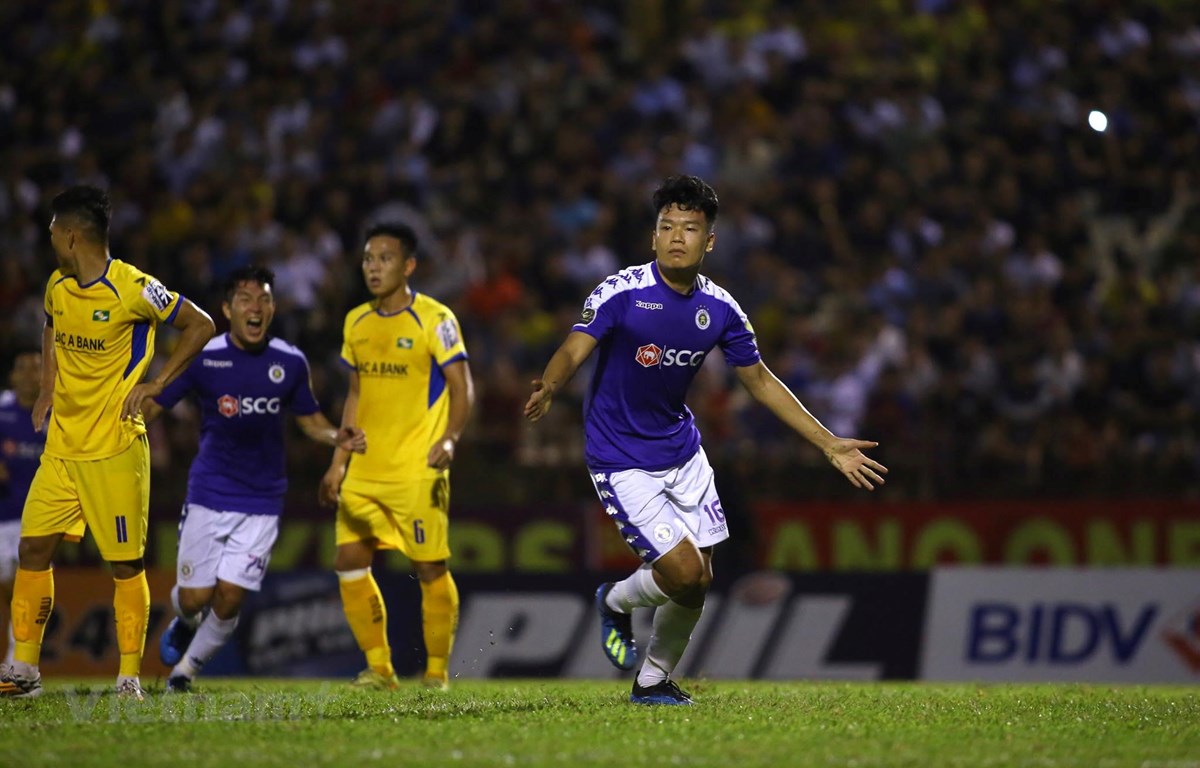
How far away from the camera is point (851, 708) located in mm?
8484

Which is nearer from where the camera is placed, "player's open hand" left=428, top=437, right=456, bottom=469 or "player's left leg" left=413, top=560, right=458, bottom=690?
"player's open hand" left=428, top=437, right=456, bottom=469

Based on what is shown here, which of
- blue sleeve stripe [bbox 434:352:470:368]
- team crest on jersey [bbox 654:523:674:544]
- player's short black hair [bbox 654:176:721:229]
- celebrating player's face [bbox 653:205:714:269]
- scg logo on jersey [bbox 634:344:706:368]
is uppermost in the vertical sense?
player's short black hair [bbox 654:176:721:229]

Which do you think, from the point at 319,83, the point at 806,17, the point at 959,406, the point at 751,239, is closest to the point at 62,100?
the point at 319,83

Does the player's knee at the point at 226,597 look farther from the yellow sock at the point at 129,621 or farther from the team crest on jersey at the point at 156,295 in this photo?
the team crest on jersey at the point at 156,295

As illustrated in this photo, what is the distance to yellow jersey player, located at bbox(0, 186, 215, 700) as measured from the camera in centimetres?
880

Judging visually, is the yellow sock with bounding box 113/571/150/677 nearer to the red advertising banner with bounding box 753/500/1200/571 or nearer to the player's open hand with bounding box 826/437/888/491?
the player's open hand with bounding box 826/437/888/491

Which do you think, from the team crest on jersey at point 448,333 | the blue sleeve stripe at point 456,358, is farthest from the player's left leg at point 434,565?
the team crest on jersey at point 448,333

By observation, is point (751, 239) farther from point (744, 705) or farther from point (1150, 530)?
point (744, 705)

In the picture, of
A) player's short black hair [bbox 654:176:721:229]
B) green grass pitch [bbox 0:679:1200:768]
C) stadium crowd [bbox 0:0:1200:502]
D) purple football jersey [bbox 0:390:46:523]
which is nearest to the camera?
green grass pitch [bbox 0:679:1200:768]

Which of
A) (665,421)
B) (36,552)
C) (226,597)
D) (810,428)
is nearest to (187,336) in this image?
(36,552)

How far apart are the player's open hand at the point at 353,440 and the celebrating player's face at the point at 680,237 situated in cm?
268

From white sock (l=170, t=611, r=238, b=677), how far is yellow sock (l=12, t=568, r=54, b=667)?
158 centimetres

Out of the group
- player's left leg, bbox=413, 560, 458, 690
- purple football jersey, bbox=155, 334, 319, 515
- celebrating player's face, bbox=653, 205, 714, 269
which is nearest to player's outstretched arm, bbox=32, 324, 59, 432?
purple football jersey, bbox=155, 334, 319, 515

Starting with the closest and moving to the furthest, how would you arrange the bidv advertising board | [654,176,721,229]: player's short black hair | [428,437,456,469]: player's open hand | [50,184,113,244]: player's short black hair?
[654,176,721,229]: player's short black hair
[50,184,113,244]: player's short black hair
[428,437,456,469]: player's open hand
the bidv advertising board
